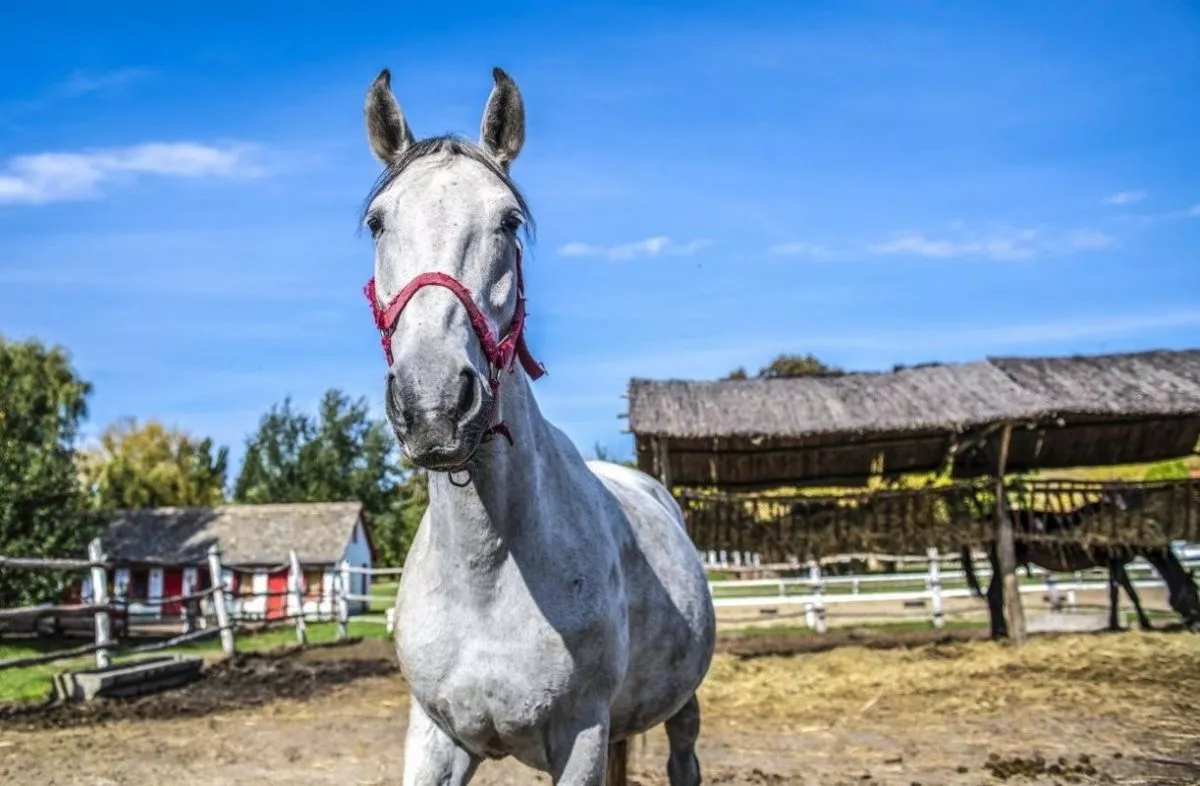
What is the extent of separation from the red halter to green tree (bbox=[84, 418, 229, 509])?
36.6 meters

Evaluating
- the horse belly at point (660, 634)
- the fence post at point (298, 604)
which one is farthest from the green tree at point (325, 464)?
the horse belly at point (660, 634)

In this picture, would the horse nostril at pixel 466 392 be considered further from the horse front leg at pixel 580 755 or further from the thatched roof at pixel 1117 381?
the thatched roof at pixel 1117 381

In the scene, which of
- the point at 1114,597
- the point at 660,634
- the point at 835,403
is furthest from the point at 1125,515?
the point at 660,634

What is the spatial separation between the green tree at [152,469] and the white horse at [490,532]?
36.4 metres

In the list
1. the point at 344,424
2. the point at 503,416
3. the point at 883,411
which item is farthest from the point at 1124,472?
the point at 344,424

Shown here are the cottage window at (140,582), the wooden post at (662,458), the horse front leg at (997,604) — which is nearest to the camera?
the wooden post at (662,458)

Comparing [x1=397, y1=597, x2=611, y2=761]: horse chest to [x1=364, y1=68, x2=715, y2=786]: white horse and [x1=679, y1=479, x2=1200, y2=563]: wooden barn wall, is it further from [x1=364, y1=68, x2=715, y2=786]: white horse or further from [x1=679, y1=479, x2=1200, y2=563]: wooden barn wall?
[x1=679, y1=479, x2=1200, y2=563]: wooden barn wall

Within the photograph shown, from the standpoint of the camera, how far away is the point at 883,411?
43.8 ft

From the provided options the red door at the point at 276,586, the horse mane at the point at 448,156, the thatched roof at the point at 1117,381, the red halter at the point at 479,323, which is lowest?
the red door at the point at 276,586

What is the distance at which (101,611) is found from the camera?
38.0 feet

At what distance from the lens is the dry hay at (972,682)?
28.5 ft

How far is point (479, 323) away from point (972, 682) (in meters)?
9.71

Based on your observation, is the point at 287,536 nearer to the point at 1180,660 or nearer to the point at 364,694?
the point at 364,694

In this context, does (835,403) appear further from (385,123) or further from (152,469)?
(152,469)
